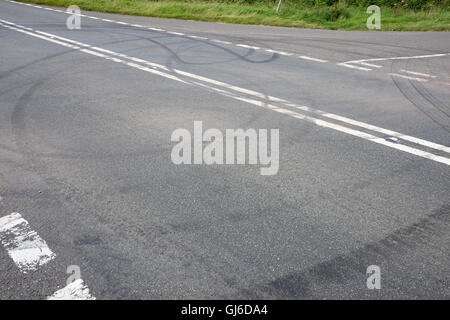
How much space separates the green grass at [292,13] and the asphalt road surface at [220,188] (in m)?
10.3

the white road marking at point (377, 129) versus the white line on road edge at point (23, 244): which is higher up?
the white road marking at point (377, 129)

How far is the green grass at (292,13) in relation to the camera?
17.8 metres

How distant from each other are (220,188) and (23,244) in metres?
1.87

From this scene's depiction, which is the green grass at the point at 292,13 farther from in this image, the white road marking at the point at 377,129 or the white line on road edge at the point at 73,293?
the white line on road edge at the point at 73,293

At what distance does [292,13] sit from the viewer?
63.5ft

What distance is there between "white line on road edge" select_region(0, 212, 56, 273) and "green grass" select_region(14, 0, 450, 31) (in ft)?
52.0

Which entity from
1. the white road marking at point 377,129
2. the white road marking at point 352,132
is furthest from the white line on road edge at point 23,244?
the white road marking at point 377,129

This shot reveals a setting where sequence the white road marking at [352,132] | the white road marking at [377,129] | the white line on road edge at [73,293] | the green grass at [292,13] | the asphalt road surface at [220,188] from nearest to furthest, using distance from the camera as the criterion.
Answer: the white line on road edge at [73,293] → the asphalt road surface at [220,188] → the white road marking at [352,132] → the white road marking at [377,129] → the green grass at [292,13]

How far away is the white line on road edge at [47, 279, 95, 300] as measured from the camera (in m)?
2.60

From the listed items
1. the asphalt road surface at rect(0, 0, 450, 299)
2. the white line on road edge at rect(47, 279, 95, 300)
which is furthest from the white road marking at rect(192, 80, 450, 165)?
the white line on road edge at rect(47, 279, 95, 300)

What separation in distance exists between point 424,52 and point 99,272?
12.2m

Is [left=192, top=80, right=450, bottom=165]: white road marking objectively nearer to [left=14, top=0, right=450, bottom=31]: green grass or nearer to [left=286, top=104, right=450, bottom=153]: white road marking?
[left=286, top=104, right=450, bottom=153]: white road marking

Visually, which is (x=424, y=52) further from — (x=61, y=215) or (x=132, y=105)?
(x=61, y=215)

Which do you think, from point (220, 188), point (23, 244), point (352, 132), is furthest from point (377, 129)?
point (23, 244)
